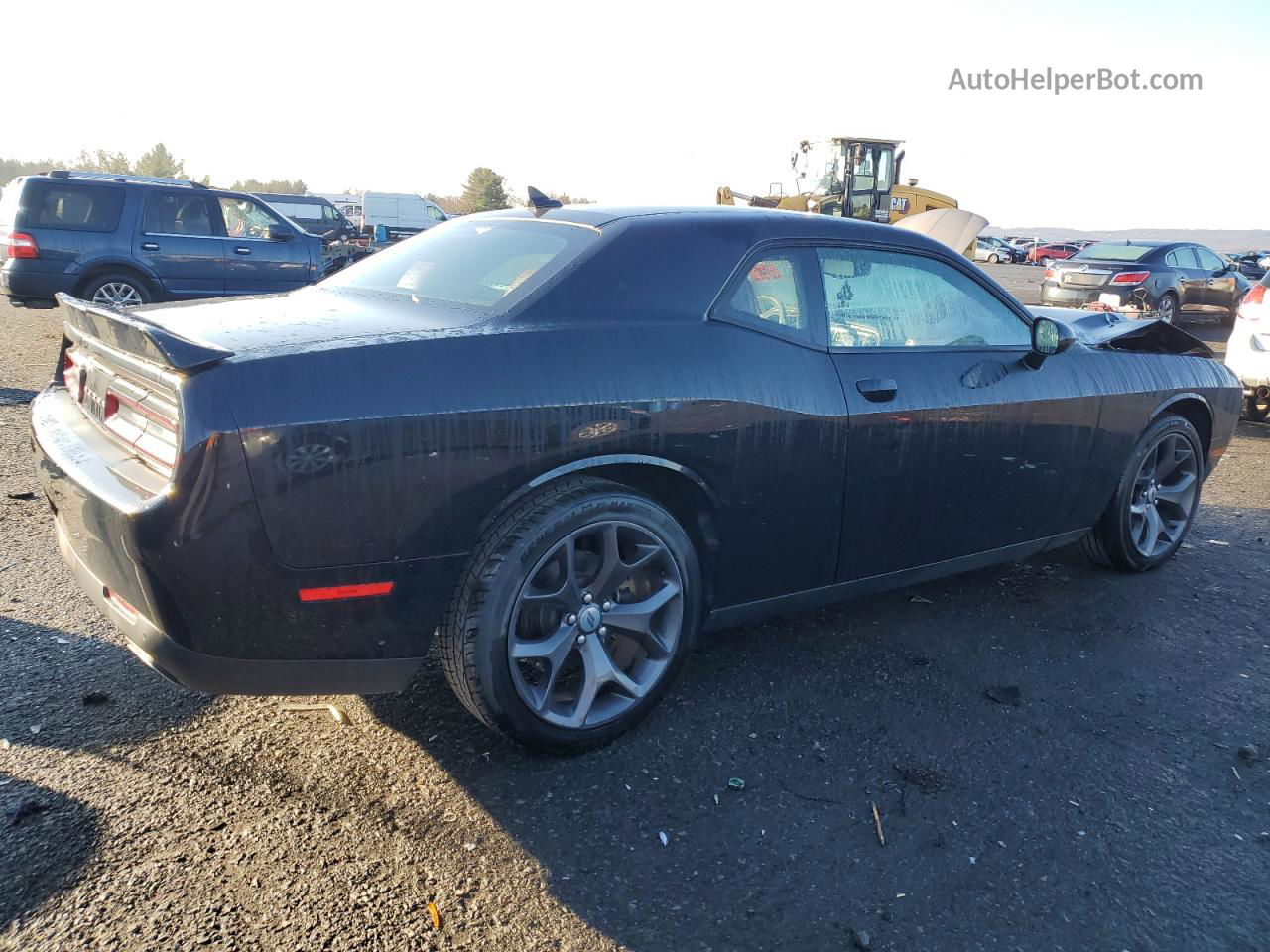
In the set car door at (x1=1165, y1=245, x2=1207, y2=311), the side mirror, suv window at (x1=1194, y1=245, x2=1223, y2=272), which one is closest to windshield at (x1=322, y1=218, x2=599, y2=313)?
the side mirror

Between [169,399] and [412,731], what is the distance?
1.22 m

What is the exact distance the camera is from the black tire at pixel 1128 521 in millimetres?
4492

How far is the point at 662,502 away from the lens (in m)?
3.06

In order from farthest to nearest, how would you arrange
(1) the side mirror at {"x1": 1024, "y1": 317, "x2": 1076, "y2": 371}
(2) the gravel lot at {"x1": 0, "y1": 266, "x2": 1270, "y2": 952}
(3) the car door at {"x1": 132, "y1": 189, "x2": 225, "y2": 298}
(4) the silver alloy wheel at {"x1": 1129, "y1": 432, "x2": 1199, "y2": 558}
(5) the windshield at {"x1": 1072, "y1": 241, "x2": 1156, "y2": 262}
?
(5) the windshield at {"x1": 1072, "y1": 241, "x2": 1156, "y2": 262} → (3) the car door at {"x1": 132, "y1": 189, "x2": 225, "y2": 298} → (4) the silver alloy wheel at {"x1": 1129, "y1": 432, "x2": 1199, "y2": 558} → (1) the side mirror at {"x1": 1024, "y1": 317, "x2": 1076, "y2": 371} → (2) the gravel lot at {"x1": 0, "y1": 266, "x2": 1270, "y2": 952}

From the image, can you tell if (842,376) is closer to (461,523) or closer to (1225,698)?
(461,523)

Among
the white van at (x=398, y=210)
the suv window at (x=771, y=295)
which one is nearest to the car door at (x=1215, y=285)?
the suv window at (x=771, y=295)

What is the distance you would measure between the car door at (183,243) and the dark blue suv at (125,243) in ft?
0.04

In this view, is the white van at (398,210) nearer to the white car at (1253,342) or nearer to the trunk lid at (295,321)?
the white car at (1253,342)

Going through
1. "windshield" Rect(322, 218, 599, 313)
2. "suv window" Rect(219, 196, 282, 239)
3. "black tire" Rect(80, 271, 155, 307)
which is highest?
"windshield" Rect(322, 218, 599, 313)

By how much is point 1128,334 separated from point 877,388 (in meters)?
1.78

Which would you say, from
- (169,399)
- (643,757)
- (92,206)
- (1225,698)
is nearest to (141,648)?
(169,399)

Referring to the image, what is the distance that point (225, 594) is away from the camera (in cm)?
234

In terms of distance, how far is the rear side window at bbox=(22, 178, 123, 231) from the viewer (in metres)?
10.2

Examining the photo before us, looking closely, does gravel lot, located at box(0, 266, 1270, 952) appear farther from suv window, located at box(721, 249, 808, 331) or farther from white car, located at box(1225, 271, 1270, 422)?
white car, located at box(1225, 271, 1270, 422)
